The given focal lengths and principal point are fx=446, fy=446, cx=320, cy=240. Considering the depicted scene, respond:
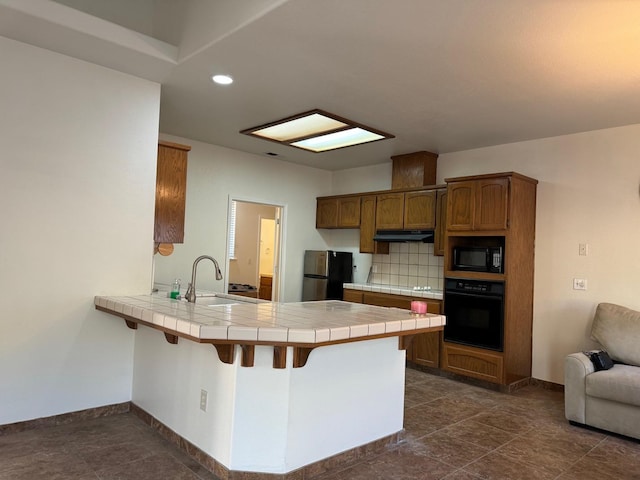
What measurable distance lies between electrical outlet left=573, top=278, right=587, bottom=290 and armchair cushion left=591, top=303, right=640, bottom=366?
35cm

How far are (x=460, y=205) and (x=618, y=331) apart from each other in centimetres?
176

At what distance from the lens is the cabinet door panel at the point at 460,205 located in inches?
178

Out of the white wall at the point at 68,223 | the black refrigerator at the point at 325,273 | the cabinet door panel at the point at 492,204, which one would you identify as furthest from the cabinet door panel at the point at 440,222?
the white wall at the point at 68,223

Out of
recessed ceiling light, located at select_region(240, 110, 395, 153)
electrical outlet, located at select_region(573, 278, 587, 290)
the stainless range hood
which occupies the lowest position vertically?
electrical outlet, located at select_region(573, 278, 587, 290)

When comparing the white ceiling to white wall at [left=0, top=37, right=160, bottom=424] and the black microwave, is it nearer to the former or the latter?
white wall at [left=0, top=37, right=160, bottom=424]

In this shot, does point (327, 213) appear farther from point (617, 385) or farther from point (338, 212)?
point (617, 385)

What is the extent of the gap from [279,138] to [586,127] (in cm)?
307

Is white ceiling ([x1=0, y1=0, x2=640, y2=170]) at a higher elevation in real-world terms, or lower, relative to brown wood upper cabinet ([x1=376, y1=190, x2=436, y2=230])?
higher

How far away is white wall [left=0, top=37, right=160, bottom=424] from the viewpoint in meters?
2.92

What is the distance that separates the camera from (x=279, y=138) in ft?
16.5

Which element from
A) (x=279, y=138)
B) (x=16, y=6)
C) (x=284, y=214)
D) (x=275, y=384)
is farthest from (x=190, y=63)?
(x=284, y=214)

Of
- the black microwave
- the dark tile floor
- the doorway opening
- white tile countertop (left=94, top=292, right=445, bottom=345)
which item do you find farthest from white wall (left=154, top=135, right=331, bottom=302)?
the black microwave

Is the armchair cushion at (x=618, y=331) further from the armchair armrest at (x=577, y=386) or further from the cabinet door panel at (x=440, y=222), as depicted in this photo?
the cabinet door panel at (x=440, y=222)

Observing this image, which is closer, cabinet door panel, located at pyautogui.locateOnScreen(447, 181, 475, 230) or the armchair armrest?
the armchair armrest
